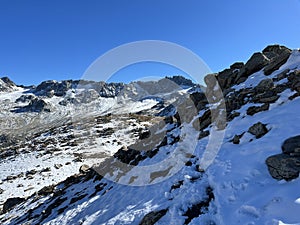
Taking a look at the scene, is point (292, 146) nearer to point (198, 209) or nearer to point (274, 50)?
point (198, 209)

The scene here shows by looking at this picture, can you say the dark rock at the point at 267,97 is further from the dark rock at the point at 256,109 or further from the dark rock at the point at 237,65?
the dark rock at the point at 237,65

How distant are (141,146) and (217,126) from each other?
356 inches

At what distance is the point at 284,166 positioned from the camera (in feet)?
27.8

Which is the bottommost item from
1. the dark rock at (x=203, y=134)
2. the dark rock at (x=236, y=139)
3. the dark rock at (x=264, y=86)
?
the dark rock at (x=236, y=139)

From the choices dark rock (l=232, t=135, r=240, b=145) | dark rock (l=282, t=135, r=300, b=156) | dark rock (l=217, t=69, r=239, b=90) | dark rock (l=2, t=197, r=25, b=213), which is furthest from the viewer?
dark rock (l=2, t=197, r=25, b=213)

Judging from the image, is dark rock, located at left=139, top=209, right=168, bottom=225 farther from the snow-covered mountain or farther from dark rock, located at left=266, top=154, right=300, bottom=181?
dark rock, located at left=266, top=154, right=300, bottom=181

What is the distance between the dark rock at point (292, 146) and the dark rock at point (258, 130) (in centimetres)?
195

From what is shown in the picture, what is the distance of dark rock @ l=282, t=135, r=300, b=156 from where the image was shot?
8.92 m

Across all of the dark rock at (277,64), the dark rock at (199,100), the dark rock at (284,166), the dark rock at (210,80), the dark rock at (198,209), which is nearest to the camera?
the dark rock at (284,166)

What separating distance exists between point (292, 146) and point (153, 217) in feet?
21.4

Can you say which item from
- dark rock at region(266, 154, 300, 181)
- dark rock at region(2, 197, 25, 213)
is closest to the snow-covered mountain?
dark rock at region(266, 154, 300, 181)

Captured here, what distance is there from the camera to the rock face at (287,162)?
8.22 metres

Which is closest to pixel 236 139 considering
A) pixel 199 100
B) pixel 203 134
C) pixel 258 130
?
pixel 258 130

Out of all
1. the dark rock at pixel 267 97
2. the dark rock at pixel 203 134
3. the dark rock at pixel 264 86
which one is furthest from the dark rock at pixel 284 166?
the dark rock at pixel 264 86
